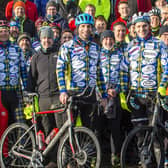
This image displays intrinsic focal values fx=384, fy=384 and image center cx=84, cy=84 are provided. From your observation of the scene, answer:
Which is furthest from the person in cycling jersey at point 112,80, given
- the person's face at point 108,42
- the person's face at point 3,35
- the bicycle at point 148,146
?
the person's face at point 3,35

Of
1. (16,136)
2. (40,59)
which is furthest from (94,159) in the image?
(40,59)

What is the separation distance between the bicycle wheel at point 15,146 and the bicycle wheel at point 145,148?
4.50 feet

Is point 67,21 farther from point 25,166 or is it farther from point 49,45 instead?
point 25,166

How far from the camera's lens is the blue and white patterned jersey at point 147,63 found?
5320 mm

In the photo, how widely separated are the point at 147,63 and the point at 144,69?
0.31 ft

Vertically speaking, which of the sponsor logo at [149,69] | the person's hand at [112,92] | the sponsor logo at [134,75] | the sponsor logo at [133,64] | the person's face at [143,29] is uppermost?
the person's face at [143,29]

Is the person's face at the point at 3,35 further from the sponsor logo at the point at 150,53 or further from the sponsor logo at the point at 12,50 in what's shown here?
the sponsor logo at the point at 150,53

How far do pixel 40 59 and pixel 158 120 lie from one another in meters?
1.94

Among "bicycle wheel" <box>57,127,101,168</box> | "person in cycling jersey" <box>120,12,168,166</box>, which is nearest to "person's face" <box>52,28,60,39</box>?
"person in cycling jersey" <box>120,12,168,166</box>

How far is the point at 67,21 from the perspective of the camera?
8.88 m

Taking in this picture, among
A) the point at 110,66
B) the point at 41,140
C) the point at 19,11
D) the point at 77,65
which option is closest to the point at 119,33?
the point at 110,66

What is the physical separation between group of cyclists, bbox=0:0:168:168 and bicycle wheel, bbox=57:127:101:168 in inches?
18.5

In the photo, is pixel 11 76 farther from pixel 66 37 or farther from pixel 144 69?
pixel 144 69

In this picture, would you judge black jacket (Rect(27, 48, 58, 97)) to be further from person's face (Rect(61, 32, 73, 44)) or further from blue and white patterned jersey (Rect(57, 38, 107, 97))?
person's face (Rect(61, 32, 73, 44))
